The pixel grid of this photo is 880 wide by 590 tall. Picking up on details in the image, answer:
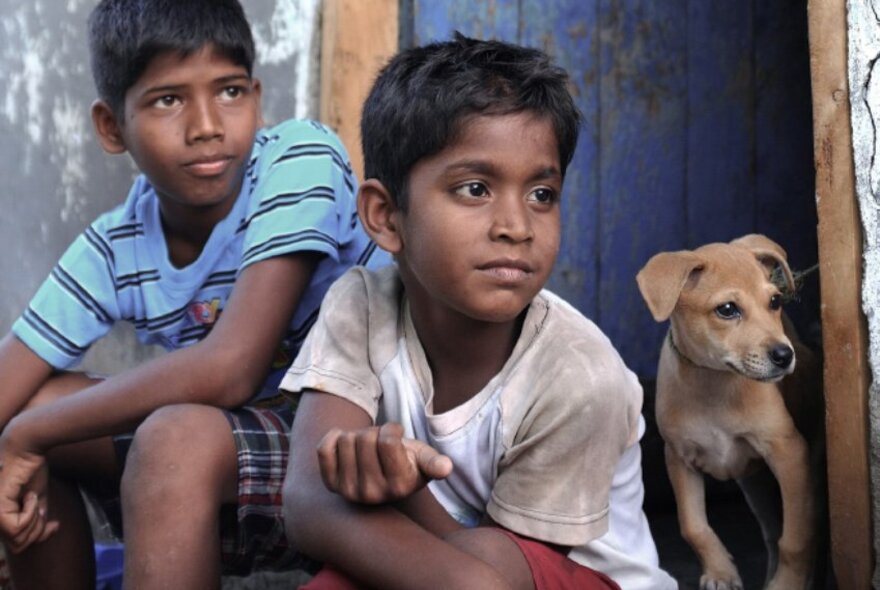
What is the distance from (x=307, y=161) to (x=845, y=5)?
120cm

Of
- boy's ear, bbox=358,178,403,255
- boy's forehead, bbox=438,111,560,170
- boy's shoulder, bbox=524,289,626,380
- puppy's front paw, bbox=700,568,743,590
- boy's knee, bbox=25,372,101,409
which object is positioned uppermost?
boy's forehead, bbox=438,111,560,170

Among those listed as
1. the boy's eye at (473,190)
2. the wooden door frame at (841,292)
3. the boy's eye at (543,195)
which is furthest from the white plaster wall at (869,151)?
the boy's eye at (473,190)

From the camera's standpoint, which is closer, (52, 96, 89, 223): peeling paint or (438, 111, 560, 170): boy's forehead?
(438, 111, 560, 170): boy's forehead

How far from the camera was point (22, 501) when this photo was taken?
2.65m

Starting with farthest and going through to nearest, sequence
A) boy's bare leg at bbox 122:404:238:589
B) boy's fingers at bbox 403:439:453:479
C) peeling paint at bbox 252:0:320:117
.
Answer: peeling paint at bbox 252:0:320:117
boy's bare leg at bbox 122:404:238:589
boy's fingers at bbox 403:439:453:479

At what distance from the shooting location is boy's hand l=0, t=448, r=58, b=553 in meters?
2.59

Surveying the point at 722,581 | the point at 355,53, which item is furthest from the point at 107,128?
the point at 722,581

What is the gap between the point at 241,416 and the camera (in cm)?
255

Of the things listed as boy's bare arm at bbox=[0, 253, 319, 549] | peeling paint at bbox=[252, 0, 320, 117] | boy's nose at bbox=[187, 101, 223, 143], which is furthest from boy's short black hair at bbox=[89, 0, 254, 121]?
peeling paint at bbox=[252, 0, 320, 117]

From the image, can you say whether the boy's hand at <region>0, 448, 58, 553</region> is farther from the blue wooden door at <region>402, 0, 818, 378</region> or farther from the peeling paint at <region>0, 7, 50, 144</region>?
the blue wooden door at <region>402, 0, 818, 378</region>

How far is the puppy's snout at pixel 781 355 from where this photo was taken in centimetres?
273

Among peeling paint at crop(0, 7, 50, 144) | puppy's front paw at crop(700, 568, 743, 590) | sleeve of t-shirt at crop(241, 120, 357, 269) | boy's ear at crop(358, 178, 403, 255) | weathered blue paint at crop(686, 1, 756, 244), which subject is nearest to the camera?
boy's ear at crop(358, 178, 403, 255)

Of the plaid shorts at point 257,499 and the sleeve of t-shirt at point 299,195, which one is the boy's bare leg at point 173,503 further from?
the sleeve of t-shirt at point 299,195

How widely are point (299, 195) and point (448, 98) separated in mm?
708
